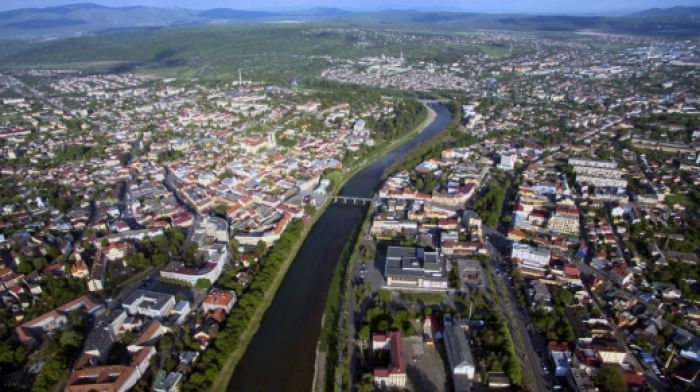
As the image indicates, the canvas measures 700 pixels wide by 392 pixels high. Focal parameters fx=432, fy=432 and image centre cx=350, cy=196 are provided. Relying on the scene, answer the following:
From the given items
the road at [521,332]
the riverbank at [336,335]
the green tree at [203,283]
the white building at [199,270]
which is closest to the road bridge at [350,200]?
the riverbank at [336,335]

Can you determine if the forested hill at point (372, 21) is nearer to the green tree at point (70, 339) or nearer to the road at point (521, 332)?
the road at point (521, 332)

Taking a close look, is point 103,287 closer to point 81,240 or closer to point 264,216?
point 81,240

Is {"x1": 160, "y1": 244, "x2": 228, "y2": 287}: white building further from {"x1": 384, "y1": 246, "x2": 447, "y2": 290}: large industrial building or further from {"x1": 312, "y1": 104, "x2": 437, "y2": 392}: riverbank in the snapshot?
{"x1": 384, "y1": 246, "x2": 447, "y2": 290}: large industrial building

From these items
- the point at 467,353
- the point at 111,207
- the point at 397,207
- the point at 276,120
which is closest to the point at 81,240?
the point at 111,207

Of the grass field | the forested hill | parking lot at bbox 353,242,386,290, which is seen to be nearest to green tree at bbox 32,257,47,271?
parking lot at bbox 353,242,386,290

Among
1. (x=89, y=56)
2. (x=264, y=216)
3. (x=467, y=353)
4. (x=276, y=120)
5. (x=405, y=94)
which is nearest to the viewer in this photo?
(x=467, y=353)

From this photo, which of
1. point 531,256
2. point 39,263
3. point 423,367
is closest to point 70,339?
point 39,263
